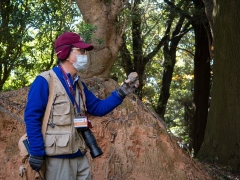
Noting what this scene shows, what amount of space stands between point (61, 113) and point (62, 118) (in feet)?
0.15

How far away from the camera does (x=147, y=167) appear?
21.6 feet

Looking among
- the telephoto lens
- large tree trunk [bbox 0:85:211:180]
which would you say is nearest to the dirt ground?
large tree trunk [bbox 0:85:211:180]

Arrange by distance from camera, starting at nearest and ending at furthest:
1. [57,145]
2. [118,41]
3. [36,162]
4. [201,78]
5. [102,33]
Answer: [36,162] < [57,145] < [102,33] < [118,41] < [201,78]

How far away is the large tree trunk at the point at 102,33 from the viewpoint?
7.74 m

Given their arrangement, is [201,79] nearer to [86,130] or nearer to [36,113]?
[86,130]

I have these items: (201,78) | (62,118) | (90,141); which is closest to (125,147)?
(90,141)

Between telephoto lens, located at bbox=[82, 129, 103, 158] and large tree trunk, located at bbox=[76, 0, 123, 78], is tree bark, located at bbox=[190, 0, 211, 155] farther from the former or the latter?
Answer: telephoto lens, located at bbox=[82, 129, 103, 158]

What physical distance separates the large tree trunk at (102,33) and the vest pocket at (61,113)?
386 cm

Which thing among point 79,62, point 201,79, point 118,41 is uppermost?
point 201,79

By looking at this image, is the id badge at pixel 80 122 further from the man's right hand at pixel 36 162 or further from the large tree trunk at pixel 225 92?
the large tree trunk at pixel 225 92

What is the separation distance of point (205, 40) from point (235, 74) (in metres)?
6.69

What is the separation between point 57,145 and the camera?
3768mm

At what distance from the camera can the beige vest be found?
377 cm

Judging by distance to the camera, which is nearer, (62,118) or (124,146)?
(62,118)
